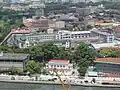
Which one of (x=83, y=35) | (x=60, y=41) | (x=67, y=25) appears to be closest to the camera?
(x=60, y=41)

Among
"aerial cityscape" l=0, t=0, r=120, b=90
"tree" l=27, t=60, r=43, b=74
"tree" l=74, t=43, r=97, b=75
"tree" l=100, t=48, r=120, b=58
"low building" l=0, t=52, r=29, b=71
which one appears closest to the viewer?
"aerial cityscape" l=0, t=0, r=120, b=90

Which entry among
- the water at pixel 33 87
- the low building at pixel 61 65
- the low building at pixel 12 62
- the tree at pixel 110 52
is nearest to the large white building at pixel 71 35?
the tree at pixel 110 52

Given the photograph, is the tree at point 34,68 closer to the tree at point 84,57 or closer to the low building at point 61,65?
the low building at point 61,65

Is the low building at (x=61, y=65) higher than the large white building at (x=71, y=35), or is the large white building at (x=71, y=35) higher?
the low building at (x=61, y=65)

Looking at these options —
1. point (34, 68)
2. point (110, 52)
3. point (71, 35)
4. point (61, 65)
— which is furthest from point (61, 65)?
point (71, 35)

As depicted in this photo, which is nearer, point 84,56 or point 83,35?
point 84,56

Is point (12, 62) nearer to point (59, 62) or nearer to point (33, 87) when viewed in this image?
point (59, 62)

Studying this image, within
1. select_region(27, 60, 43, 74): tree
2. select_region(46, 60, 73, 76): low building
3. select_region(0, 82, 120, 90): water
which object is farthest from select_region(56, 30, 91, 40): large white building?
select_region(0, 82, 120, 90): water

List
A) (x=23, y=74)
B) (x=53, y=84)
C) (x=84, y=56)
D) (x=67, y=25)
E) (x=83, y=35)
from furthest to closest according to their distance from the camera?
1. (x=67, y=25)
2. (x=83, y=35)
3. (x=84, y=56)
4. (x=23, y=74)
5. (x=53, y=84)

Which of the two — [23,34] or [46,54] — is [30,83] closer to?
[46,54]

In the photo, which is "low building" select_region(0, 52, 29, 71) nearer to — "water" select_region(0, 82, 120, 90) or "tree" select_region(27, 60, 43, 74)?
"tree" select_region(27, 60, 43, 74)

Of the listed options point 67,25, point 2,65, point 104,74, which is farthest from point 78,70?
point 67,25
